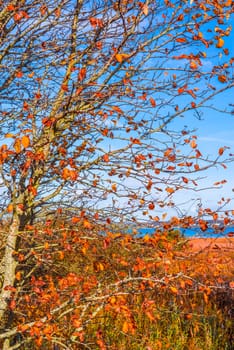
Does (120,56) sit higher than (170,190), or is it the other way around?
(120,56)

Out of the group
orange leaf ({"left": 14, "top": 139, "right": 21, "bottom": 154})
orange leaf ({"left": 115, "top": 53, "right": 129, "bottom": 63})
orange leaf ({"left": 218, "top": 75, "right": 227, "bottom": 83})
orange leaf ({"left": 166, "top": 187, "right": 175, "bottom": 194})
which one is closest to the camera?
orange leaf ({"left": 14, "top": 139, "right": 21, "bottom": 154})

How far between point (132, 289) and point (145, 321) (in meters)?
3.21

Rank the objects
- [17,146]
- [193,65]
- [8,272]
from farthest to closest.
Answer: [8,272] → [193,65] → [17,146]

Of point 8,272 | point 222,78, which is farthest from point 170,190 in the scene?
point 8,272

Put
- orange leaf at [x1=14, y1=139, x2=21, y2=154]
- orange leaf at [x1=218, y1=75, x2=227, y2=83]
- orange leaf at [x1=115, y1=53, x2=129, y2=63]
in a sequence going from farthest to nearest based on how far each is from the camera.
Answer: orange leaf at [x1=218, y1=75, x2=227, y2=83]
orange leaf at [x1=115, y1=53, x2=129, y2=63]
orange leaf at [x1=14, y1=139, x2=21, y2=154]

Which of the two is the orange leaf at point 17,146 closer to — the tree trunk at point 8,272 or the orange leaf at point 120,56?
the orange leaf at point 120,56

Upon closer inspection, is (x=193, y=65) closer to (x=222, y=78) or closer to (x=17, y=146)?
(x=222, y=78)

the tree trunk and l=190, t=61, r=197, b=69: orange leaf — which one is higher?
l=190, t=61, r=197, b=69: orange leaf

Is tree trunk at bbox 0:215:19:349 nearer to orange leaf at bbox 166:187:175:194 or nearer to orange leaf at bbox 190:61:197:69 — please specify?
orange leaf at bbox 166:187:175:194

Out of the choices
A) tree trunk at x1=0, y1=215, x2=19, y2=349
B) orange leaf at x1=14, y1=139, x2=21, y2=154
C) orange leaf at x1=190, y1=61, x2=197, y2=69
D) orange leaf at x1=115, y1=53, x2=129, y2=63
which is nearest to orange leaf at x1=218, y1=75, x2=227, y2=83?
orange leaf at x1=190, y1=61, x2=197, y2=69

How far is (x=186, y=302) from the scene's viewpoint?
10109mm

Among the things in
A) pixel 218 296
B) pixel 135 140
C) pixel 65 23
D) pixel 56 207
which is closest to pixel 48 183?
pixel 56 207

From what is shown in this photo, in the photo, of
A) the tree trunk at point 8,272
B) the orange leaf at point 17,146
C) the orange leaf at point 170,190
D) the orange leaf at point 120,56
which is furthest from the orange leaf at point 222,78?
the tree trunk at point 8,272

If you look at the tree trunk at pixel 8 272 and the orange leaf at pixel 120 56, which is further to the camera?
the tree trunk at pixel 8 272
